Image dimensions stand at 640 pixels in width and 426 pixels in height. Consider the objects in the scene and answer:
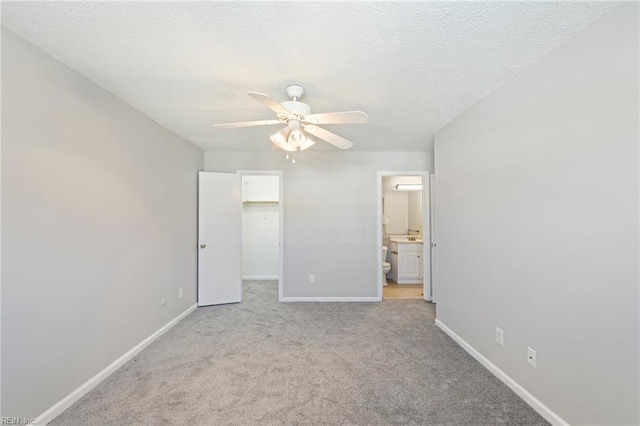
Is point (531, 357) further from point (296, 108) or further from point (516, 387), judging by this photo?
point (296, 108)

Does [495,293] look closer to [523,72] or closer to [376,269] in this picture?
[523,72]

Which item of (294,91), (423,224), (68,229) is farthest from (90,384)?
(423,224)

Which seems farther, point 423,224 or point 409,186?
point 409,186

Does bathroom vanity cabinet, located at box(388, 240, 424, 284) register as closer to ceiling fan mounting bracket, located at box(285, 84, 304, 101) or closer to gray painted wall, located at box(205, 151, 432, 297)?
gray painted wall, located at box(205, 151, 432, 297)

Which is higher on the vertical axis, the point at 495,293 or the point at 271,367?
the point at 495,293

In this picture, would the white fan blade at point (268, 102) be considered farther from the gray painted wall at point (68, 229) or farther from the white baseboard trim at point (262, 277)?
the white baseboard trim at point (262, 277)

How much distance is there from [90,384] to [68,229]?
1.16 metres

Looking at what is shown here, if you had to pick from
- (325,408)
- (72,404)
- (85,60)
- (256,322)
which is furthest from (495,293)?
(85,60)

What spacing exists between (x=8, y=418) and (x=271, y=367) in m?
1.54

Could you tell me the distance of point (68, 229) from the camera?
1855mm

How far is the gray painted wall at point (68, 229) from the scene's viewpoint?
1516 millimetres

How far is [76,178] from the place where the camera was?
191 cm

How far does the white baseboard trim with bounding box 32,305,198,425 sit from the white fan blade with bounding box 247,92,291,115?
232cm

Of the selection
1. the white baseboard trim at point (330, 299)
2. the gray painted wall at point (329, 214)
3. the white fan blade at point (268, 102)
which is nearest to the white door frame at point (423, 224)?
the gray painted wall at point (329, 214)
